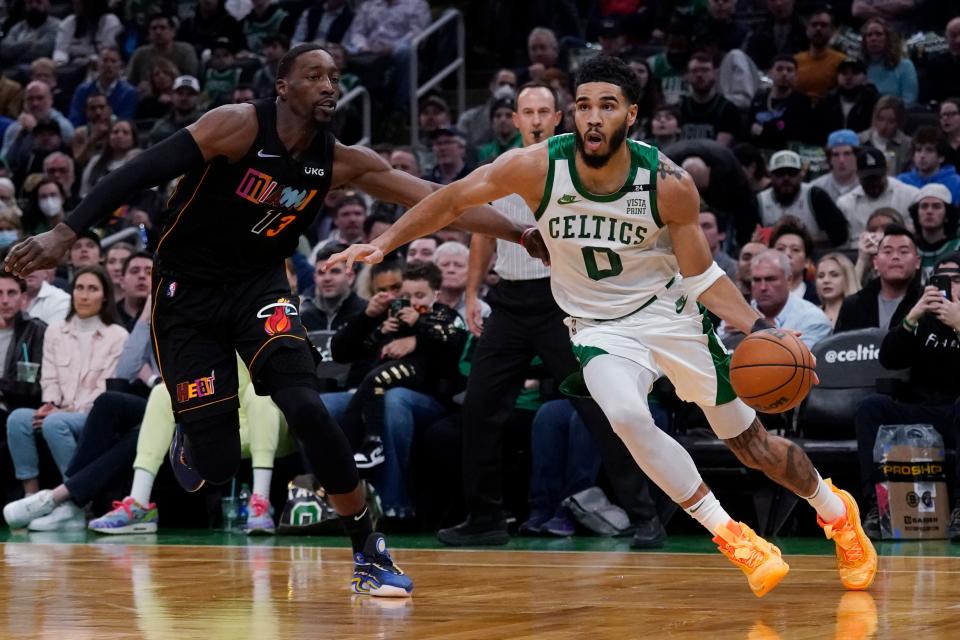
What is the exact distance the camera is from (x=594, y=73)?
588 centimetres

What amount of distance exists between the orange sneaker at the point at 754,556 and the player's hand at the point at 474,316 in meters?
3.20

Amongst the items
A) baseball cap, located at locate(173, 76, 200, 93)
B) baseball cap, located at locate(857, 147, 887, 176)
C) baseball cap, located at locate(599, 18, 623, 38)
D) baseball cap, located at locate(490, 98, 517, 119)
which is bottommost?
baseball cap, located at locate(857, 147, 887, 176)

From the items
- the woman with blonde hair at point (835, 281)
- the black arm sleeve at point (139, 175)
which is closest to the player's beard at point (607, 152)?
the black arm sleeve at point (139, 175)

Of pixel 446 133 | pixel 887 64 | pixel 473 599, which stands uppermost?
pixel 887 64

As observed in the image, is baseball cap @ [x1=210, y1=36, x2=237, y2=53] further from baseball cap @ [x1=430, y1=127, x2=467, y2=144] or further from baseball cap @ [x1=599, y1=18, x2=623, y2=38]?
baseball cap @ [x1=599, y1=18, x2=623, y2=38]

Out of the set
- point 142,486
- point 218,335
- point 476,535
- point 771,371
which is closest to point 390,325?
point 476,535

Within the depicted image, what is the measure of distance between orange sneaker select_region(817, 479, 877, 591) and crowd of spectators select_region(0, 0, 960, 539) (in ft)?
7.32

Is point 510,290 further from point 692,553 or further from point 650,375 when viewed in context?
point 650,375

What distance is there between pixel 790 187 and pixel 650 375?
579 cm

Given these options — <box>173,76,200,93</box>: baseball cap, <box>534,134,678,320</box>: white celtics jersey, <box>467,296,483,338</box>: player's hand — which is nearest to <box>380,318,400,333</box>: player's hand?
<box>467,296,483,338</box>: player's hand

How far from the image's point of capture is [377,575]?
5840 millimetres

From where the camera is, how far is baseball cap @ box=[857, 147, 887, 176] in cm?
1092

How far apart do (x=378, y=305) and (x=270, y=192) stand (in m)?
3.49

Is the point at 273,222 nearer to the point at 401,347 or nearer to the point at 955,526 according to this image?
the point at 401,347
